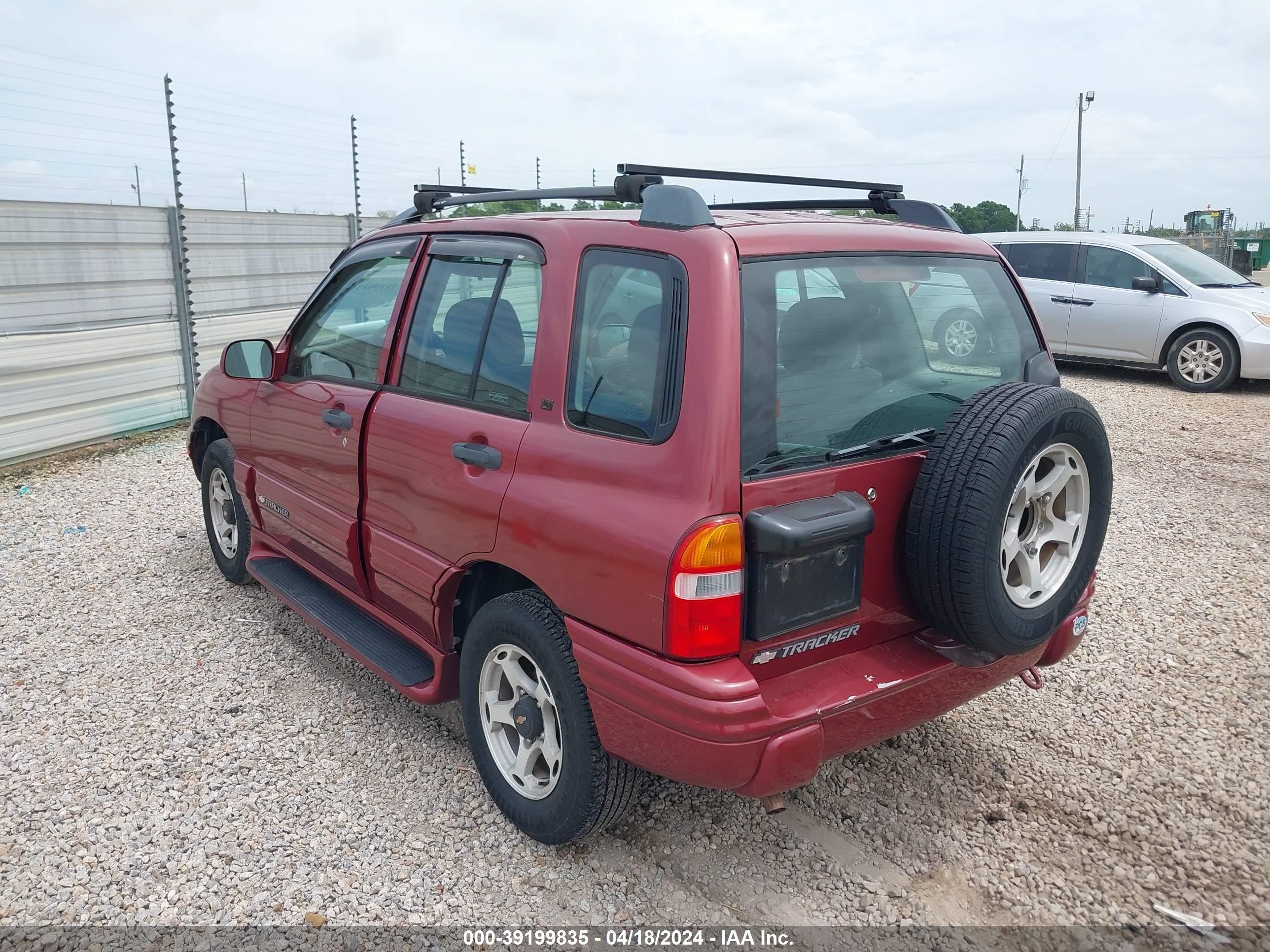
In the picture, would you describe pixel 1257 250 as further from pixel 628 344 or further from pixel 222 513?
pixel 628 344

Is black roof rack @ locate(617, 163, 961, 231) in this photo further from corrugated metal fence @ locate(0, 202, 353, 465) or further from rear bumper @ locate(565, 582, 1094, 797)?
corrugated metal fence @ locate(0, 202, 353, 465)

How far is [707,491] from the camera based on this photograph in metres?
2.26

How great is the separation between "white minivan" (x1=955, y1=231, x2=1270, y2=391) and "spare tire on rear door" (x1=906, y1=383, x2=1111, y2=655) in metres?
7.97

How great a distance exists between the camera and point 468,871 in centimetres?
279

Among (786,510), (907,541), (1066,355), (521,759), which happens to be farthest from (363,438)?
(1066,355)

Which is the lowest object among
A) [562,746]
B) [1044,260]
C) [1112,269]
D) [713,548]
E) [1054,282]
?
[562,746]

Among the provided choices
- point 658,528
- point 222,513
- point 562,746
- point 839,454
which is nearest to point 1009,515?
point 839,454

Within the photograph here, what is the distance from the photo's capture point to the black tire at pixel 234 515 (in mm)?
4656

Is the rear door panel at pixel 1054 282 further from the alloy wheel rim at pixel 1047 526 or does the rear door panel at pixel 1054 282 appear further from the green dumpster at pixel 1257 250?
the green dumpster at pixel 1257 250

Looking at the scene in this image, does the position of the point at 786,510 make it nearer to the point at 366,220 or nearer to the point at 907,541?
the point at 907,541

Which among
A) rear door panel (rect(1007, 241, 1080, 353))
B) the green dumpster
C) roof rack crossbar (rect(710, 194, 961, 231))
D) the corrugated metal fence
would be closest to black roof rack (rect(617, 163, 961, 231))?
roof rack crossbar (rect(710, 194, 961, 231))

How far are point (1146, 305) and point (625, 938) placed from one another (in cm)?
1010

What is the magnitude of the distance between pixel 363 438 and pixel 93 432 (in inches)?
236

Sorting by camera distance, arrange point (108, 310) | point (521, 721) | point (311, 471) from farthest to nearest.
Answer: point (108, 310)
point (311, 471)
point (521, 721)
